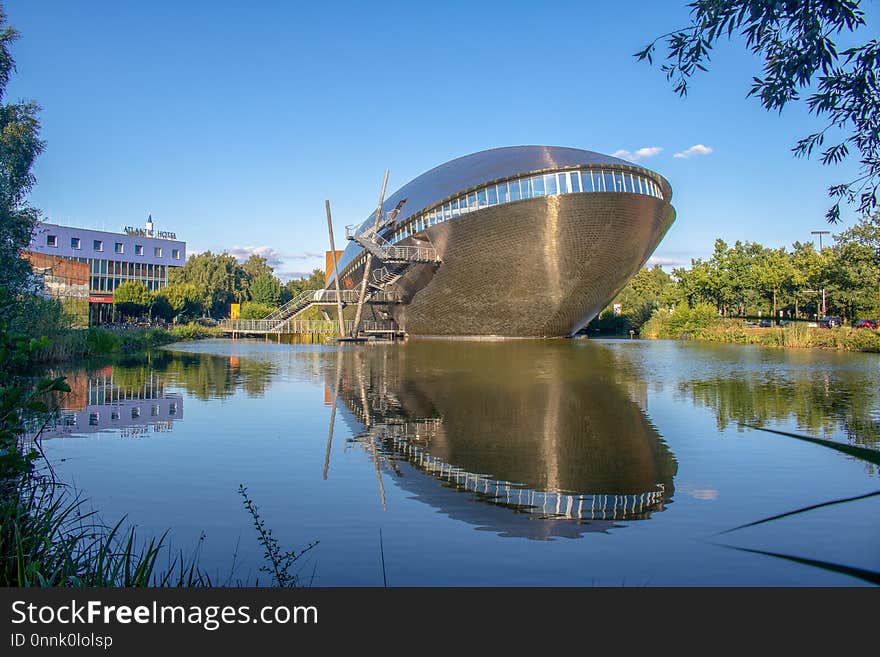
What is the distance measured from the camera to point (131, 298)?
5666 cm

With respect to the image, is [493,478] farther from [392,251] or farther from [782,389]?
[392,251]

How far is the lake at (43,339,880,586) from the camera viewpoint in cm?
464

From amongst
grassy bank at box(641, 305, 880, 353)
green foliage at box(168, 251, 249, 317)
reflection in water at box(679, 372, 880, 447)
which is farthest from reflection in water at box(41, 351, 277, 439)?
green foliage at box(168, 251, 249, 317)

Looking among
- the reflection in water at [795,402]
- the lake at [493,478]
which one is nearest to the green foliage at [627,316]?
the reflection in water at [795,402]

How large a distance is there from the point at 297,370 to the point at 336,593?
1903 centimetres

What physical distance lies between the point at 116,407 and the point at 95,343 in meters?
17.5

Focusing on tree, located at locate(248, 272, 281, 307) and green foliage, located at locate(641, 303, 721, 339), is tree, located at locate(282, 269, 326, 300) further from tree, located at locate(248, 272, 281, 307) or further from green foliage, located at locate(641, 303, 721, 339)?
green foliage, located at locate(641, 303, 721, 339)

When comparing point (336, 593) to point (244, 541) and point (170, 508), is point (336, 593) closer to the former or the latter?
point (244, 541)

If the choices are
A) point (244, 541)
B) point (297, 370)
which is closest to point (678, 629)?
point (244, 541)

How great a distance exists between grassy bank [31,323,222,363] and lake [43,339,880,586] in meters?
7.68

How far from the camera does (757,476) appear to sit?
292 inches


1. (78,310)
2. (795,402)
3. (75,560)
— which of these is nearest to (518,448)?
(75,560)

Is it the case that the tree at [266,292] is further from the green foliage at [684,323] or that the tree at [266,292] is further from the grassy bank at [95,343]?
the green foliage at [684,323]

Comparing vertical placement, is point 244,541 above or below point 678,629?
below
